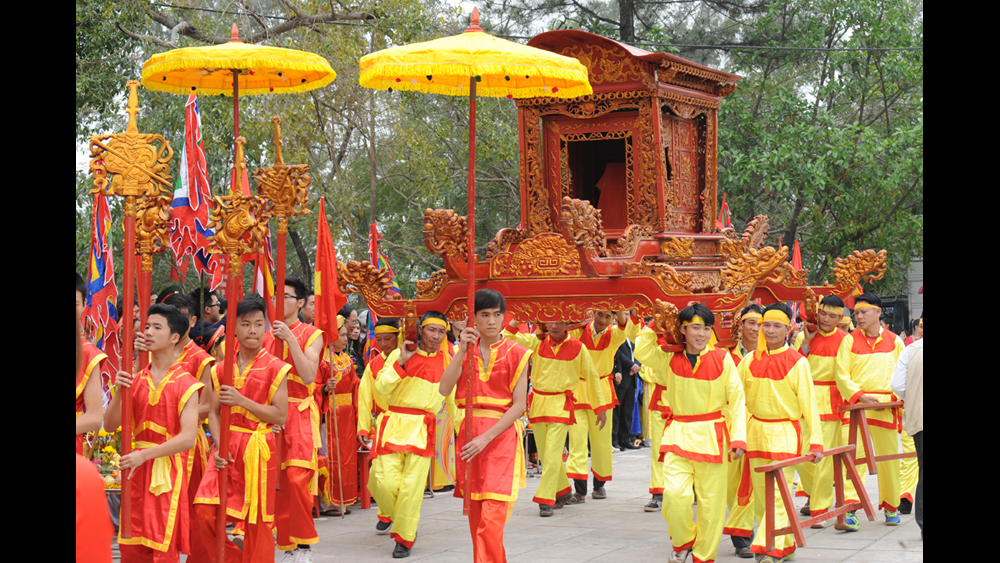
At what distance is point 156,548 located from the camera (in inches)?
205

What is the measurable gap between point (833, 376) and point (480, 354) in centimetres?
349

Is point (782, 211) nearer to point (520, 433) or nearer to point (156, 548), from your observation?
point (520, 433)

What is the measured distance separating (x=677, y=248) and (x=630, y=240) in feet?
1.57

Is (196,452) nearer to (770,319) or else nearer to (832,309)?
(770,319)

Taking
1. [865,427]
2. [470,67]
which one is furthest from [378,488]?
[865,427]

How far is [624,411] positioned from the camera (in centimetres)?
1348

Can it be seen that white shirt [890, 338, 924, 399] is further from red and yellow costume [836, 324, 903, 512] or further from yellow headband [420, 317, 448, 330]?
yellow headband [420, 317, 448, 330]

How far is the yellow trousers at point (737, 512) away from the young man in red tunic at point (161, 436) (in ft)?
11.9

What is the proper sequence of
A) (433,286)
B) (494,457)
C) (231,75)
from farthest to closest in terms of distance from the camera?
(433,286)
(231,75)
(494,457)

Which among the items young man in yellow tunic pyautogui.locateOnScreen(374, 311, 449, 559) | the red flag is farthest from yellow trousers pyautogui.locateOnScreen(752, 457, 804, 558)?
the red flag

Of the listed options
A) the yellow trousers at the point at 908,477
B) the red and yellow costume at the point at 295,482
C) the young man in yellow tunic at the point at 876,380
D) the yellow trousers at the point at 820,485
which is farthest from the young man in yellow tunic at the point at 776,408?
the red and yellow costume at the point at 295,482

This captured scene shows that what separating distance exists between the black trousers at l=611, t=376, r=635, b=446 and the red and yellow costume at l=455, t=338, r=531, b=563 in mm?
7021

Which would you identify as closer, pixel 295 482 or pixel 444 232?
pixel 295 482

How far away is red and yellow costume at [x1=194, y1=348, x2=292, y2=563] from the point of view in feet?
19.0
